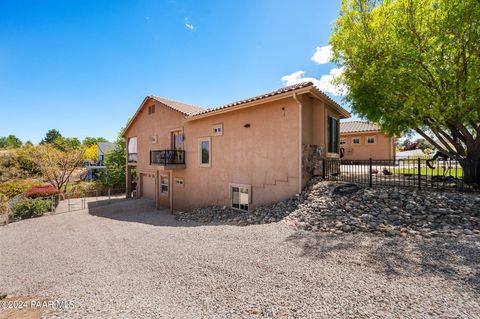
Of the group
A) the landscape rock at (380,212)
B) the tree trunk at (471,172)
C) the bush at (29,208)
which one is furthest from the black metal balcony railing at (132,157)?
the tree trunk at (471,172)

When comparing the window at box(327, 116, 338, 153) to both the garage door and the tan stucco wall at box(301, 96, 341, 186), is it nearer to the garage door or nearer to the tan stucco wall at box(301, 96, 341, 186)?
the tan stucco wall at box(301, 96, 341, 186)

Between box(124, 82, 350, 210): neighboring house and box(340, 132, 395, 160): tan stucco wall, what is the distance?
10830 millimetres

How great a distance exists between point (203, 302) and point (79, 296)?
256cm

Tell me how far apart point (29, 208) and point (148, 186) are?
7.51 metres

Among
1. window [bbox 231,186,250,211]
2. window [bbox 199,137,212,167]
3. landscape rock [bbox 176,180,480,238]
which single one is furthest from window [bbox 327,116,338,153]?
window [bbox 199,137,212,167]

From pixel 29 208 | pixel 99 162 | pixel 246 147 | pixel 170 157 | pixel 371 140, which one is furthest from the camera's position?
pixel 99 162

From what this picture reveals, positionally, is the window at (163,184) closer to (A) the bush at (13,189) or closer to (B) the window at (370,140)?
(A) the bush at (13,189)

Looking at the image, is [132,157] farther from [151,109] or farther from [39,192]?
[39,192]

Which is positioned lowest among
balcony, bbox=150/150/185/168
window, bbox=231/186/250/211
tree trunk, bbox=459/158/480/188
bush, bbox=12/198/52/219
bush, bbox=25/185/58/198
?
bush, bbox=12/198/52/219

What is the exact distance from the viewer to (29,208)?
44.8ft

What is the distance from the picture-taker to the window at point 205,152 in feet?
42.0

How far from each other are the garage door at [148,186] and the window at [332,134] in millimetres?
14033

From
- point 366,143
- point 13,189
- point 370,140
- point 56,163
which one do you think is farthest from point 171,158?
point 370,140

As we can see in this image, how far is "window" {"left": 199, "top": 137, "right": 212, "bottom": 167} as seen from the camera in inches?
504
